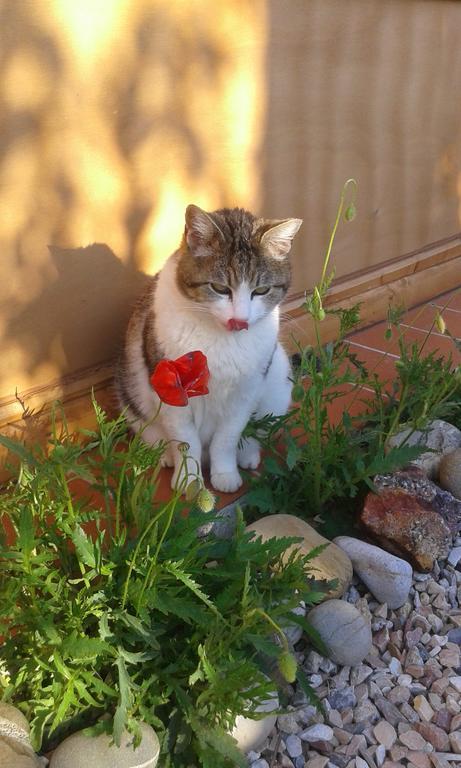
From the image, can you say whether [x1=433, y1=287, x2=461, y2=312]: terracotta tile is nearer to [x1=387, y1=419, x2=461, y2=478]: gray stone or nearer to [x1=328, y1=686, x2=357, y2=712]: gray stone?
[x1=387, y1=419, x2=461, y2=478]: gray stone

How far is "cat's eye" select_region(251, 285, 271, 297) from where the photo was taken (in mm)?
1985

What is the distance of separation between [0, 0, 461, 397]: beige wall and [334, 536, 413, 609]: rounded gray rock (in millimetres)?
1106

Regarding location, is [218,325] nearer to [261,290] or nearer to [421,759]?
[261,290]

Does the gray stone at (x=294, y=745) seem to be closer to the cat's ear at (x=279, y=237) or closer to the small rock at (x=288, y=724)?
the small rock at (x=288, y=724)

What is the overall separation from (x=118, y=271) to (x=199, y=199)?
1.41 feet

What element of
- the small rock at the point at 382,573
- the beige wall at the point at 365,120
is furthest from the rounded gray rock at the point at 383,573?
the beige wall at the point at 365,120

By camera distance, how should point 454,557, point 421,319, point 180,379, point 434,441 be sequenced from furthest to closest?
point 421,319 < point 434,441 < point 454,557 < point 180,379

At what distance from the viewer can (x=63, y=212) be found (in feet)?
6.89

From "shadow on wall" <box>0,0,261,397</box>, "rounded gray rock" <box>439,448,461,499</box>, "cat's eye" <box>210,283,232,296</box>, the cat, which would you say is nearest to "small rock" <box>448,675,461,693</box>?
"rounded gray rock" <box>439,448,461,499</box>

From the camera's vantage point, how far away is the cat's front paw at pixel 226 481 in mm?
2146

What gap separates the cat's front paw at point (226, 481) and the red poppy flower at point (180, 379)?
0.91 meters

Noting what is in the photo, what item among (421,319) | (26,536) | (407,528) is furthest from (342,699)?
(421,319)

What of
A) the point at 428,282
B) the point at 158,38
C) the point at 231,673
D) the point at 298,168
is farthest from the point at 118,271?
the point at 428,282

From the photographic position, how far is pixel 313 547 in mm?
1803
